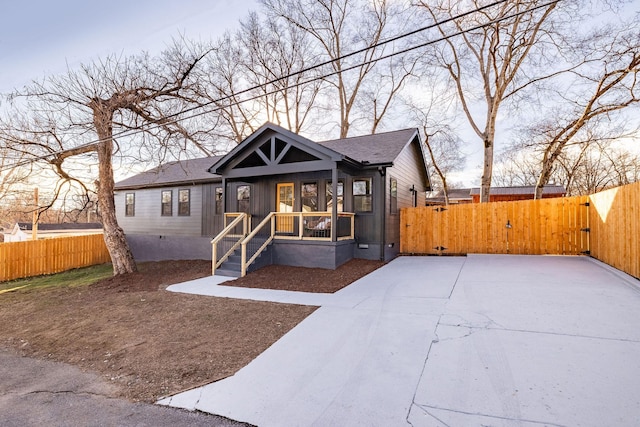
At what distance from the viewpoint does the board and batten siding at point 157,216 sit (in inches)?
582

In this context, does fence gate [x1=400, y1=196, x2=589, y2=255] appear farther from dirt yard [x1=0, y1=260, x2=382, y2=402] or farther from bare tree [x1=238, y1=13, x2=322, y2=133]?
bare tree [x1=238, y1=13, x2=322, y2=133]

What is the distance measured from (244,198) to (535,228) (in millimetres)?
10886

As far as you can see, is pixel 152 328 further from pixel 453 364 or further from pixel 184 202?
pixel 184 202

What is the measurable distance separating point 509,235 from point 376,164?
17.3 ft

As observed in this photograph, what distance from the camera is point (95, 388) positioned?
347 centimetres

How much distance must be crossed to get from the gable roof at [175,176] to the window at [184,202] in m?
0.54

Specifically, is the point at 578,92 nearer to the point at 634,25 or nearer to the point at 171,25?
the point at 634,25

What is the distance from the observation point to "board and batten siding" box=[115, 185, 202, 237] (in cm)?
1477

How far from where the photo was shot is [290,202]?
12125 mm

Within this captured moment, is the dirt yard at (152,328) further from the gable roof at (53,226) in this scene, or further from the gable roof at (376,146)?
the gable roof at (53,226)

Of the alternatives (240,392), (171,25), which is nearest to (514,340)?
(240,392)

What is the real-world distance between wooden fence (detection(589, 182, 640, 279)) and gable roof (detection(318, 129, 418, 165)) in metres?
5.68

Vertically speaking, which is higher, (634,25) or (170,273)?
(634,25)

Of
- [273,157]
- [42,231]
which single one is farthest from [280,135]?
[42,231]
